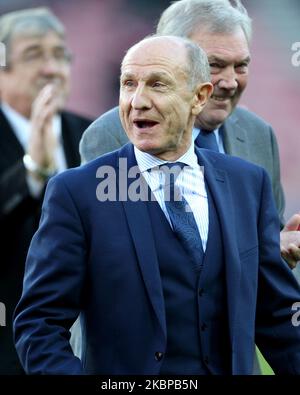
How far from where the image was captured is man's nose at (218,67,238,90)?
427 cm

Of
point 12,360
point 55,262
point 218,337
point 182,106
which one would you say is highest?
point 182,106

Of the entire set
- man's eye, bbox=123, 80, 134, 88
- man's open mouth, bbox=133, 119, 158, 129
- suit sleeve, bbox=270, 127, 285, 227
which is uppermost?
man's eye, bbox=123, 80, 134, 88

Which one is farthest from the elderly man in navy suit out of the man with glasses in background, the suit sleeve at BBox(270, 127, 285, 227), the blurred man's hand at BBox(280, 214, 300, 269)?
the man with glasses in background

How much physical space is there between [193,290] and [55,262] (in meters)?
0.40

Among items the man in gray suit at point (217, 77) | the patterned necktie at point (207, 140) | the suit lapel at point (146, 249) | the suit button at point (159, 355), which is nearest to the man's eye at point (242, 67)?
the man in gray suit at point (217, 77)

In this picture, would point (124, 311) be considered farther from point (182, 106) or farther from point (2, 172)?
point (2, 172)

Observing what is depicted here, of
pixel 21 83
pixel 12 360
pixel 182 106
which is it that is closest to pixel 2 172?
pixel 21 83

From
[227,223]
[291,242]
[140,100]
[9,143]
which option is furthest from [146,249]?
[9,143]

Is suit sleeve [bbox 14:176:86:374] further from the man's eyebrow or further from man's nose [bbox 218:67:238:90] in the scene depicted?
man's nose [bbox 218:67:238:90]

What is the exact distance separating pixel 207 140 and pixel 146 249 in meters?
0.94

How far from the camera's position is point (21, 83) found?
500 centimetres

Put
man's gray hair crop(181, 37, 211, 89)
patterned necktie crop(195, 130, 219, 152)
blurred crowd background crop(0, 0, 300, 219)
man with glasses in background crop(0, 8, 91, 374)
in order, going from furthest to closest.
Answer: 1. blurred crowd background crop(0, 0, 300, 219)
2. man with glasses in background crop(0, 8, 91, 374)
3. patterned necktie crop(195, 130, 219, 152)
4. man's gray hair crop(181, 37, 211, 89)

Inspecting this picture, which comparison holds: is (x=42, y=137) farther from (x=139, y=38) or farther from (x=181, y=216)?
(x=139, y=38)

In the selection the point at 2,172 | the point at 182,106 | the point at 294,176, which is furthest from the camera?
the point at 294,176
